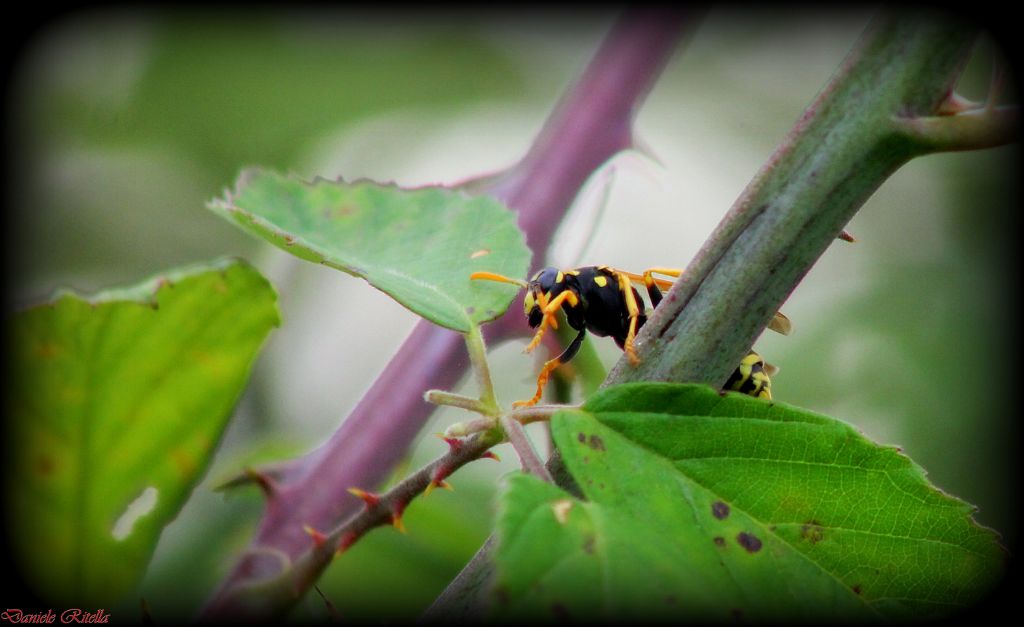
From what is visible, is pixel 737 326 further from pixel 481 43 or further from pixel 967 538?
pixel 481 43

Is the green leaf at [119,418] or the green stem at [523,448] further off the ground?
the green stem at [523,448]

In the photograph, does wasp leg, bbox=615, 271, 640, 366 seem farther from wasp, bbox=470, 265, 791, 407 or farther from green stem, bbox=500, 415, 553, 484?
green stem, bbox=500, 415, 553, 484

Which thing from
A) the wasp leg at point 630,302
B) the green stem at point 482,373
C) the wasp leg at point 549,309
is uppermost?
the wasp leg at point 630,302

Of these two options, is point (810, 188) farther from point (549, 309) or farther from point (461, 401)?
point (549, 309)

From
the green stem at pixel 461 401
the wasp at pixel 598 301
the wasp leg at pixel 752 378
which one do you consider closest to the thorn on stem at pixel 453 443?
the green stem at pixel 461 401

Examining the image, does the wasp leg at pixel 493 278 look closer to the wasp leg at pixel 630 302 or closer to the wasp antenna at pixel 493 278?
the wasp antenna at pixel 493 278

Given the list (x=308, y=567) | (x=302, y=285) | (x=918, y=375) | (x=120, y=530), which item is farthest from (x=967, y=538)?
(x=302, y=285)

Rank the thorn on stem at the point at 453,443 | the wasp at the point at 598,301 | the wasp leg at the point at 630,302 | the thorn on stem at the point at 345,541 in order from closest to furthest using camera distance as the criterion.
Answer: the thorn on stem at the point at 453,443 → the thorn on stem at the point at 345,541 → the wasp leg at the point at 630,302 → the wasp at the point at 598,301
